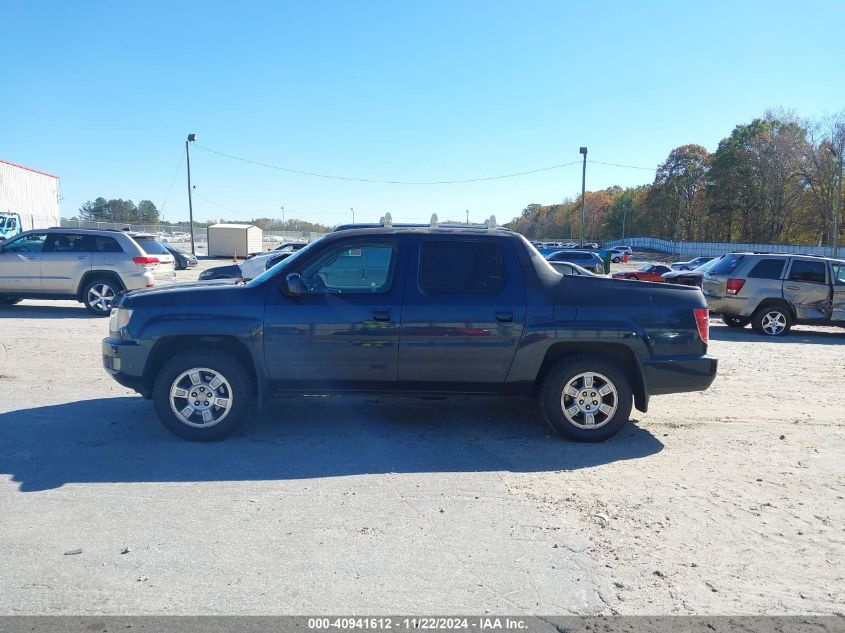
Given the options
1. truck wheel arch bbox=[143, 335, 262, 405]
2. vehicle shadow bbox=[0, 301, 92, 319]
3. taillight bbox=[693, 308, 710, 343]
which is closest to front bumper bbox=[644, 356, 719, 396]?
taillight bbox=[693, 308, 710, 343]

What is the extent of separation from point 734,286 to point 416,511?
445 inches

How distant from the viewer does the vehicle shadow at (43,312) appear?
13394 millimetres

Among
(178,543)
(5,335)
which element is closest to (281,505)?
(178,543)

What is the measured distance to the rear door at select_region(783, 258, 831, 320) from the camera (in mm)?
13289

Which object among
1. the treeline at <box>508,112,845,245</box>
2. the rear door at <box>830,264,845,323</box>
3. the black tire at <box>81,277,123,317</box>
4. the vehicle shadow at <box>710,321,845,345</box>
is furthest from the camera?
the treeline at <box>508,112,845,245</box>

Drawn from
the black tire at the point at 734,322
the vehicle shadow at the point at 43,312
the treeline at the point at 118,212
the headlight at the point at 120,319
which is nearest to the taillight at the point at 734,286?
the black tire at the point at 734,322

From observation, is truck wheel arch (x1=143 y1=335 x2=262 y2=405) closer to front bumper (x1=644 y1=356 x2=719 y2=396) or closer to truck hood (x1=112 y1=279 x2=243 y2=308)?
truck hood (x1=112 y1=279 x2=243 y2=308)

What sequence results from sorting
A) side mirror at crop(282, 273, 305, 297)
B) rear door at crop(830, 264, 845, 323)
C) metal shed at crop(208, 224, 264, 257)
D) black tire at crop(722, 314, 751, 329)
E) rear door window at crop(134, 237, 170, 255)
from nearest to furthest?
1. side mirror at crop(282, 273, 305, 297)
2. rear door at crop(830, 264, 845, 323)
3. black tire at crop(722, 314, 751, 329)
4. rear door window at crop(134, 237, 170, 255)
5. metal shed at crop(208, 224, 264, 257)

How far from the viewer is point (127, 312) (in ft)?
18.7

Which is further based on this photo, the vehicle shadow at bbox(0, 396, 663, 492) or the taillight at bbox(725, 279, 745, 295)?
the taillight at bbox(725, 279, 745, 295)

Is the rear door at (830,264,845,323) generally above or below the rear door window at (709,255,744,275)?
below

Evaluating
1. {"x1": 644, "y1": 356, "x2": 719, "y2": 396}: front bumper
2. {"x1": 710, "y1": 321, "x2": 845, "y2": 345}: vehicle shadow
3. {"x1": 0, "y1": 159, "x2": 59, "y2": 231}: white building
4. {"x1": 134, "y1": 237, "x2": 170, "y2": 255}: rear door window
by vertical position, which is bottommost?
{"x1": 710, "y1": 321, "x2": 845, "y2": 345}: vehicle shadow

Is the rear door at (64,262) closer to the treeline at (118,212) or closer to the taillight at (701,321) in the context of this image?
the taillight at (701,321)

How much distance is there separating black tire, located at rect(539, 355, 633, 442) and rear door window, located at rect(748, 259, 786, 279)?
9158mm
